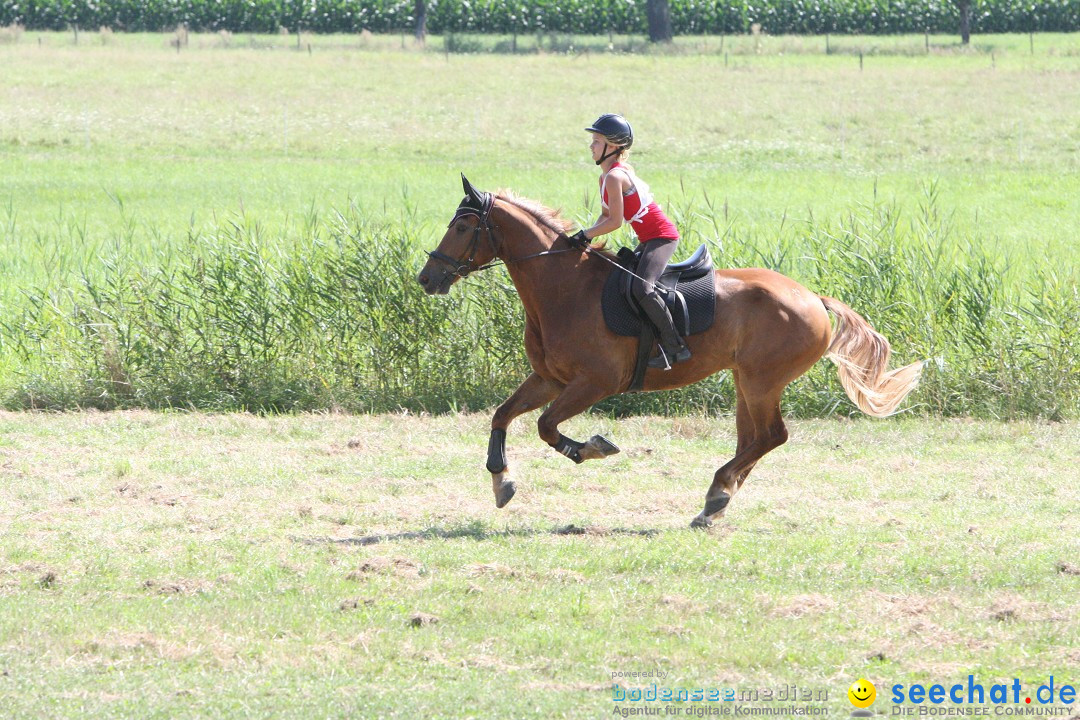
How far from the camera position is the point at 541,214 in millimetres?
8539

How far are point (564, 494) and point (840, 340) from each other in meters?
2.21

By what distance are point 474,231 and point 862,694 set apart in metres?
4.10

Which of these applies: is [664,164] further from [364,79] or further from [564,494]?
[564,494]

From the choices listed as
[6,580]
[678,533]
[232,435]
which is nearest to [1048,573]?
[678,533]

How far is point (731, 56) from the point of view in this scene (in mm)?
53250

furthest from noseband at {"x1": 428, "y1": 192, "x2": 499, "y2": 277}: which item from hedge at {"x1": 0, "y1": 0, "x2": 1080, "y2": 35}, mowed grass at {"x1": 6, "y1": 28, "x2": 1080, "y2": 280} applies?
hedge at {"x1": 0, "y1": 0, "x2": 1080, "y2": 35}

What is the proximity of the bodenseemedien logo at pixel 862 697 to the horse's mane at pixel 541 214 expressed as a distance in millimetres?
3928

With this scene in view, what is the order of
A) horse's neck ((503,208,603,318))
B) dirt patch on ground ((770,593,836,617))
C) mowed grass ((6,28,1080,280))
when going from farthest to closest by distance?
mowed grass ((6,28,1080,280)) → horse's neck ((503,208,603,318)) → dirt patch on ground ((770,593,836,617))

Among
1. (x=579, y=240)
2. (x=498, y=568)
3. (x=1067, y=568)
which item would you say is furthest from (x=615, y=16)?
(x=498, y=568)

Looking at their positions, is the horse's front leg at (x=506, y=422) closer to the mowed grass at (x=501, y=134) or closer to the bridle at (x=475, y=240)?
the bridle at (x=475, y=240)

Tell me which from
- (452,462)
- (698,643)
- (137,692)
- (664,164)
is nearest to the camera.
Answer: (137,692)

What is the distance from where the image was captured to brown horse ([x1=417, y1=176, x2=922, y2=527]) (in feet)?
27.1

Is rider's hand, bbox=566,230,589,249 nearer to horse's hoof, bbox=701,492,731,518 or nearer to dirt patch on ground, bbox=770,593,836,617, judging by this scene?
horse's hoof, bbox=701,492,731,518

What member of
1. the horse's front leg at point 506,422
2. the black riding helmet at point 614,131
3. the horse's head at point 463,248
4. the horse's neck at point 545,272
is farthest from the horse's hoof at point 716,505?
the black riding helmet at point 614,131
